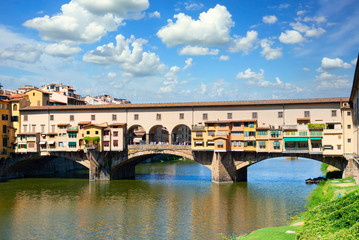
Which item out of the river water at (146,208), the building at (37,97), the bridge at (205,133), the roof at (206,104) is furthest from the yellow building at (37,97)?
the river water at (146,208)

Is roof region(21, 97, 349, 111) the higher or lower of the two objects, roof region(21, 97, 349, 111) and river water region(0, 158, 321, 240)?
the higher

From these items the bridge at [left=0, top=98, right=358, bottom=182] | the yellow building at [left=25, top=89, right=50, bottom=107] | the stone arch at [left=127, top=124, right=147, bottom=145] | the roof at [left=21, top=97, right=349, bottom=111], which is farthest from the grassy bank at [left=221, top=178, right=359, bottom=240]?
the yellow building at [left=25, top=89, right=50, bottom=107]

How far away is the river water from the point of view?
1304 inches

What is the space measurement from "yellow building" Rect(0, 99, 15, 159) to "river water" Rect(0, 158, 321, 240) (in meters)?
9.47

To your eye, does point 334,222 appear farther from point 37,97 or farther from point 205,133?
point 37,97

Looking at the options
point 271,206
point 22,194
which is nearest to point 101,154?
point 22,194

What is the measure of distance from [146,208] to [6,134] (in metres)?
41.6

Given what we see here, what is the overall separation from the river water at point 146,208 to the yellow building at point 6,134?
373 inches

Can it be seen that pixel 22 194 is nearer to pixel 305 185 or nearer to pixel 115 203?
pixel 115 203

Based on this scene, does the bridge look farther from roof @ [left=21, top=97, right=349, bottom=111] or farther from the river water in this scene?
the river water

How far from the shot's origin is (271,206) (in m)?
42.7

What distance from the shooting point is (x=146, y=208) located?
4294 cm

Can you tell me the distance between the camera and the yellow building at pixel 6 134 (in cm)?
7011

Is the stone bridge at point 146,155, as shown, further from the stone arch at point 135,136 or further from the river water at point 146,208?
the stone arch at point 135,136
